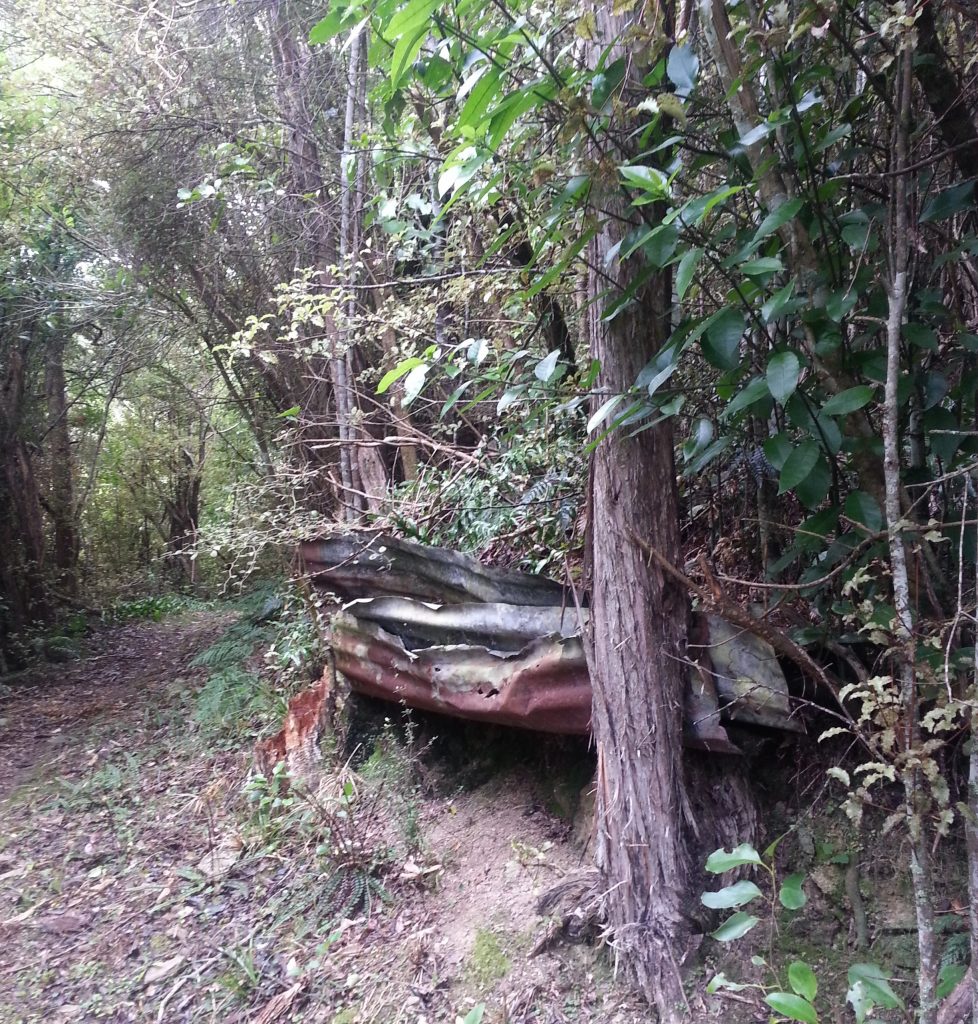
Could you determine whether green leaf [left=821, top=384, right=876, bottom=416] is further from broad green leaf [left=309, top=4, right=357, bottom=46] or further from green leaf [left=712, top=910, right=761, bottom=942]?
broad green leaf [left=309, top=4, right=357, bottom=46]

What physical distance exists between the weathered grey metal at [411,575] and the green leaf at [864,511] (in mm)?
1332

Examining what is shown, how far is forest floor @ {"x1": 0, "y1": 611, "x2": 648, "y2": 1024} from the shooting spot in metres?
2.70

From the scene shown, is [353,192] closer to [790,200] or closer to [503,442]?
[503,442]

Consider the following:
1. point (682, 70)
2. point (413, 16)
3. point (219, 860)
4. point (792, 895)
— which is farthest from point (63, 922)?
point (682, 70)

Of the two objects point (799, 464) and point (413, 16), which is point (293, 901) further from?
point (413, 16)

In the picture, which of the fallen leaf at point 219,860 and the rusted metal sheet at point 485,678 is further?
the fallen leaf at point 219,860

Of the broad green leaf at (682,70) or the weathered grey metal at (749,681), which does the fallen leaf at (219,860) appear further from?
the broad green leaf at (682,70)

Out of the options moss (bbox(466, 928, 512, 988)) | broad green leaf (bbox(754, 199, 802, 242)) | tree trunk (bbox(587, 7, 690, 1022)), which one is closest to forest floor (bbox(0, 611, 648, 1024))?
moss (bbox(466, 928, 512, 988))

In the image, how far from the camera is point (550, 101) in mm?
2031

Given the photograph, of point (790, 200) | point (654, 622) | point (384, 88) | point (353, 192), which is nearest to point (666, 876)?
point (654, 622)

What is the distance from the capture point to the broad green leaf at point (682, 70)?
191 cm

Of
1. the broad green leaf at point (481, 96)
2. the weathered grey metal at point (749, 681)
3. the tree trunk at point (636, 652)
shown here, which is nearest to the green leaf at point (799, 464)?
the tree trunk at point (636, 652)

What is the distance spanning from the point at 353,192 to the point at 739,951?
5.04 m

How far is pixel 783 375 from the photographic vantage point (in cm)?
172
